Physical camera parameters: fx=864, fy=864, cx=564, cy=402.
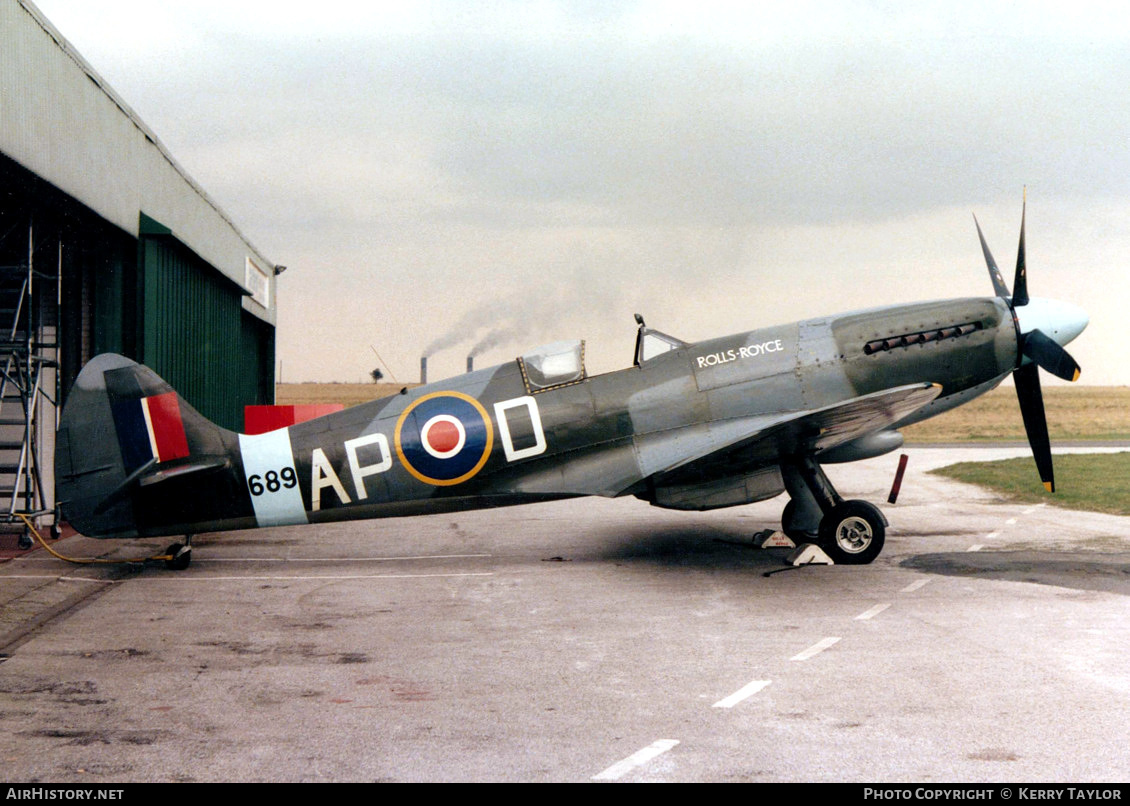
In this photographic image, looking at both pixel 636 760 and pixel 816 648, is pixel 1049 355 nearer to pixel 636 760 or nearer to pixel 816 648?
pixel 816 648

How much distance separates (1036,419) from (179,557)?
9501mm

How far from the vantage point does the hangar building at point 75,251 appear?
991cm

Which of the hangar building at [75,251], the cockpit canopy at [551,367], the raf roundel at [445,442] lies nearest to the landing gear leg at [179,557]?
the raf roundel at [445,442]

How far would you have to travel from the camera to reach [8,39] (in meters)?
9.00

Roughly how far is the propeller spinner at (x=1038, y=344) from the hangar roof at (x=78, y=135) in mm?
10848

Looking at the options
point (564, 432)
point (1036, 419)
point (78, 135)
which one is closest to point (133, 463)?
point (564, 432)

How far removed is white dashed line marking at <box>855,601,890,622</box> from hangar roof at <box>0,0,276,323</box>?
9.31 metres

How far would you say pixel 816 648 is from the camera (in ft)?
19.1

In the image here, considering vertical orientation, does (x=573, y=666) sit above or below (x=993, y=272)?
below

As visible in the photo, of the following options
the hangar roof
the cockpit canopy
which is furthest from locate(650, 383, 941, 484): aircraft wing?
the hangar roof

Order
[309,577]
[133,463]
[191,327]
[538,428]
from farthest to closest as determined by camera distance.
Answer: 1. [191,327]
2. [538,428]
3. [309,577]
4. [133,463]

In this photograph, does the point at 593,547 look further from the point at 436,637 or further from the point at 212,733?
the point at 212,733

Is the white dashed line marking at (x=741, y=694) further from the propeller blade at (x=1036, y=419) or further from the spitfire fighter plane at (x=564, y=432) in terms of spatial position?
the propeller blade at (x=1036, y=419)
